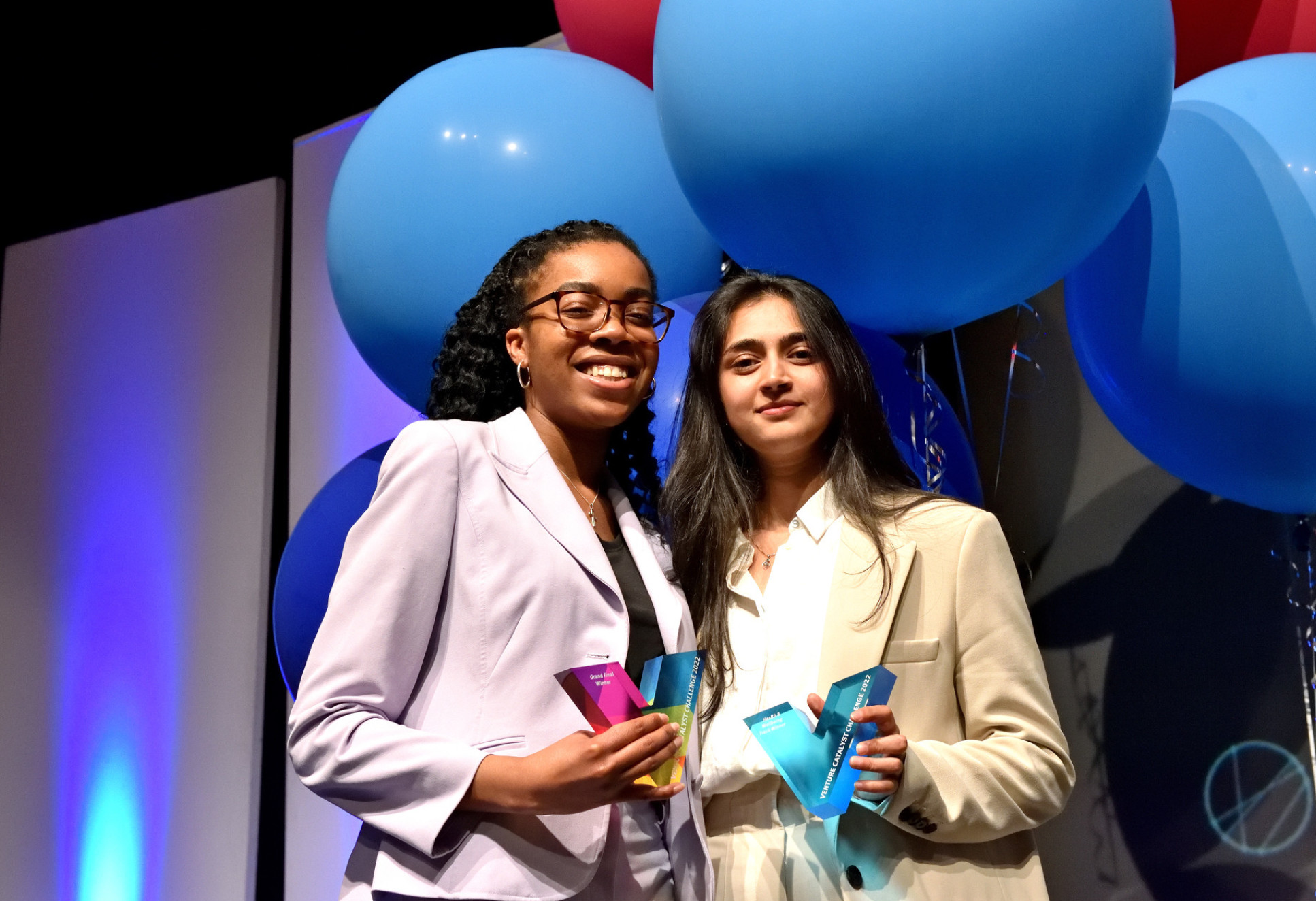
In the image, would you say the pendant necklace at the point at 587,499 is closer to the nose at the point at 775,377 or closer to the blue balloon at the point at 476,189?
the nose at the point at 775,377

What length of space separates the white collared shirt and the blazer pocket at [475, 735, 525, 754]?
399mm

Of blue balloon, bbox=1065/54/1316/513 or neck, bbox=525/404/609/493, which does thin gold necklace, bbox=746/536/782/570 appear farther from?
blue balloon, bbox=1065/54/1316/513

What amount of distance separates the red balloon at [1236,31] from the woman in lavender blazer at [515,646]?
1419 mm

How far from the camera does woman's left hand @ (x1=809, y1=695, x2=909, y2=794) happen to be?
1330 millimetres

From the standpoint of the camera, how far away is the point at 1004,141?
1.67 meters

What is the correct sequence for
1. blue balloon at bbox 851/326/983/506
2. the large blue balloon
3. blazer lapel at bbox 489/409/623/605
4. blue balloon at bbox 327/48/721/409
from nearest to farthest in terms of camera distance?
blazer lapel at bbox 489/409/623/605, the large blue balloon, blue balloon at bbox 851/326/983/506, blue balloon at bbox 327/48/721/409

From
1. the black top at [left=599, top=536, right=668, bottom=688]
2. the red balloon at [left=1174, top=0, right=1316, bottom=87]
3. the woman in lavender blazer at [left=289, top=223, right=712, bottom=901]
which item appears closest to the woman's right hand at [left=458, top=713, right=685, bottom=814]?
the woman in lavender blazer at [left=289, top=223, right=712, bottom=901]

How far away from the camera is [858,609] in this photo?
1618 mm

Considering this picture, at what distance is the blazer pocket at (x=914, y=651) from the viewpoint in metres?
1.59

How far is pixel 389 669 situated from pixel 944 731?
75cm

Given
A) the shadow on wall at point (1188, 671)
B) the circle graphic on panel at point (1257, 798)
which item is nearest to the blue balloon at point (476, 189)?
the shadow on wall at point (1188, 671)

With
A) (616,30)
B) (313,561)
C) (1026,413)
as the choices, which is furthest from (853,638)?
(616,30)

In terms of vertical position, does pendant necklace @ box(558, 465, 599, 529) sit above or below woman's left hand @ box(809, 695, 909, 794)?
above

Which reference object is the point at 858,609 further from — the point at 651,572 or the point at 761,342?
the point at 761,342
